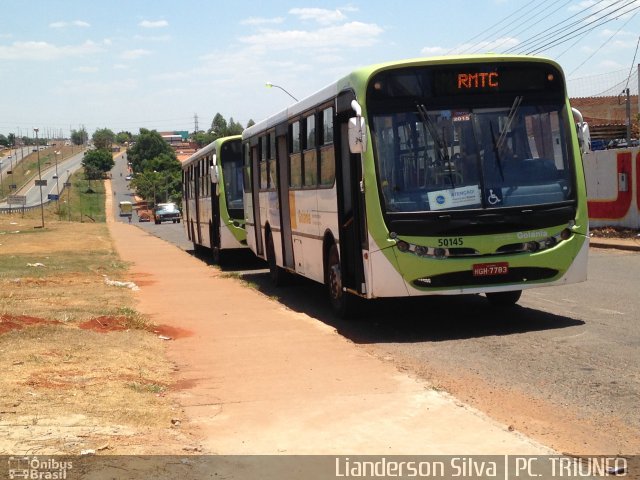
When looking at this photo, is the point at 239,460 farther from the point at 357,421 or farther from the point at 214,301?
the point at 214,301

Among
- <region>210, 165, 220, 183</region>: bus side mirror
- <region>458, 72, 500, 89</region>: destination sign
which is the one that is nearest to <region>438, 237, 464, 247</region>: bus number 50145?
<region>458, 72, 500, 89</region>: destination sign

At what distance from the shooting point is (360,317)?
12.7 metres

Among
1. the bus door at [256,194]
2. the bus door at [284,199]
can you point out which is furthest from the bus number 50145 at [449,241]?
the bus door at [256,194]

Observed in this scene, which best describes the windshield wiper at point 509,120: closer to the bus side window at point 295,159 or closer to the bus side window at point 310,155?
the bus side window at point 310,155

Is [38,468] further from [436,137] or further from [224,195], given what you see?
[224,195]

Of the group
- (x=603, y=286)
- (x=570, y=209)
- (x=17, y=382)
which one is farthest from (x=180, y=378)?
(x=603, y=286)

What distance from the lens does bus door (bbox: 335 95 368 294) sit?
11234mm

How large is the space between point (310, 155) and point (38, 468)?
29.1 feet

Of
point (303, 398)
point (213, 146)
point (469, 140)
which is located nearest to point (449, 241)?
point (469, 140)

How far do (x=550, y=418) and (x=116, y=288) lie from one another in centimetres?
1274

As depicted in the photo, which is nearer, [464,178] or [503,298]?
[464,178]

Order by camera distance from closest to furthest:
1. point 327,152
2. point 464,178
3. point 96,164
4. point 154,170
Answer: point 464,178 → point 327,152 → point 154,170 → point 96,164

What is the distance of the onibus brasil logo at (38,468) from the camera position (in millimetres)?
5383

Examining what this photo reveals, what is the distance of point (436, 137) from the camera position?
427 inches
